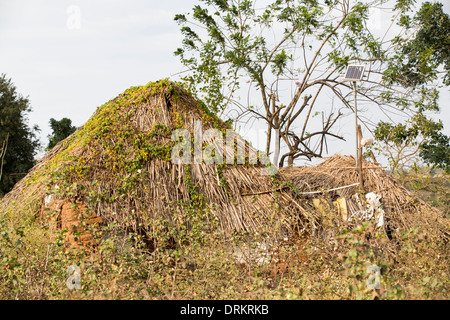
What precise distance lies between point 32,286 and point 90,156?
2798 mm

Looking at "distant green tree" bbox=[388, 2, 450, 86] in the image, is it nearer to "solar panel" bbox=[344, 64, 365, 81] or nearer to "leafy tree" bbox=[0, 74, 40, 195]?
"solar panel" bbox=[344, 64, 365, 81]

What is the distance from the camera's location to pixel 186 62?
50.0 ft

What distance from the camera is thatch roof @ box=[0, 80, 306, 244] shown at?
7.54 m

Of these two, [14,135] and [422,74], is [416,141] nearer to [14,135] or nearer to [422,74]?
[422,74]

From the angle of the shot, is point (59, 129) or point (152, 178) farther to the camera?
point (59, 129)

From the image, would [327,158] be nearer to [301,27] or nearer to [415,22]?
[301,27]

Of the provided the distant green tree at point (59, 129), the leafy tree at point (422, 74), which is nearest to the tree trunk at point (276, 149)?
the leafy tree at point (422, 74)

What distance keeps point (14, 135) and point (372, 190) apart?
19.1 meters

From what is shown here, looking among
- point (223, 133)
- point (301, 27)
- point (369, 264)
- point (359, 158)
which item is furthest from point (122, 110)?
point (301, 27)

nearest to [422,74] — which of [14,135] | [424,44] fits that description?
[424,44]

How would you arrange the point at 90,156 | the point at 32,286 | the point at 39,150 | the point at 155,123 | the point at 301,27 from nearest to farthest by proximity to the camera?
1. the point at 32,286
2. the point at 90,156
3. the point at 155,123
4. the point at 301,27
5. the point at 39,150

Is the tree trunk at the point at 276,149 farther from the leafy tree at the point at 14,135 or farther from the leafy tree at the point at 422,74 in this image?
the leafy tree at the point at 14,135

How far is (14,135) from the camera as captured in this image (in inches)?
899

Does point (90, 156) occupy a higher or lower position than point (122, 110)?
lower
